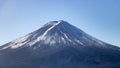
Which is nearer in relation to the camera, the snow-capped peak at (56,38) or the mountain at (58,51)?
the mountain at (58,51)

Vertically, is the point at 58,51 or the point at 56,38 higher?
the point at 56,38

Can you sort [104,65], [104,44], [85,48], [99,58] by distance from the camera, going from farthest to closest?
[104,44] → [85,48] → [99,58] → [104,65]

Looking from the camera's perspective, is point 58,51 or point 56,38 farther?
point 56,38

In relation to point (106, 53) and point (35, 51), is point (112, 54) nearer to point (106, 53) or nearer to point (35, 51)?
point (106, 53)

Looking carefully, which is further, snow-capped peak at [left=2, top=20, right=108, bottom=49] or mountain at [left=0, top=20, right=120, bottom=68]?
snow-capped peak at [left=2, top=20, right=108, bottom=49]

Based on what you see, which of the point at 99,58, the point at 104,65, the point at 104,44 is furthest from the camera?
the point at 104,44

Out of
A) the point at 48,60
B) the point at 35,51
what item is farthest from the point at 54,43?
the point at 48,60
